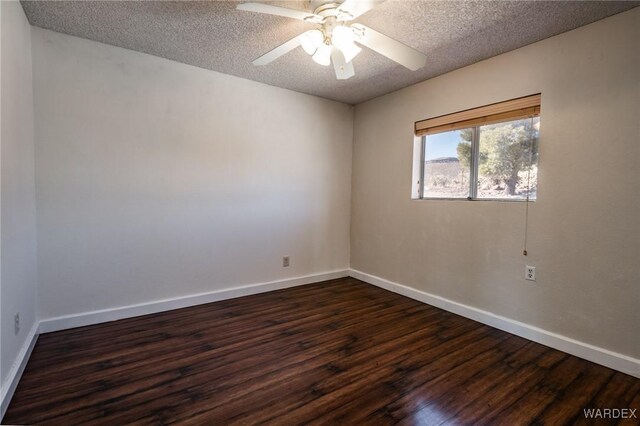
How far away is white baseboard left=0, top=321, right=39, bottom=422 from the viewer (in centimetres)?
153

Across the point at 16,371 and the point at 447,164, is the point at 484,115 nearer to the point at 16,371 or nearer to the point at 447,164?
the point at 447,164

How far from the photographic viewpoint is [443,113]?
10.00 feet

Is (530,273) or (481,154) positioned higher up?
(481,154)

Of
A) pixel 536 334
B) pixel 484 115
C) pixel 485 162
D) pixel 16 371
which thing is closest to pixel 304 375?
pixel 16 371

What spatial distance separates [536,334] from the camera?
238 centimetres

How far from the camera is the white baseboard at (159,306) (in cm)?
245

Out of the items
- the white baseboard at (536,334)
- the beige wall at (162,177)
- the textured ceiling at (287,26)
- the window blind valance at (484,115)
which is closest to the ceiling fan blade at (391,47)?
the textured ceiling at (287,26)

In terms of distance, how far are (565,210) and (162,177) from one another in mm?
3376

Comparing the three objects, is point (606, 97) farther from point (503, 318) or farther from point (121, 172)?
point (121, 172)

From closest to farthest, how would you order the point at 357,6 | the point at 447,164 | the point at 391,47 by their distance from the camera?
the point at 357,6
the point at 391,47
the point at 447,164

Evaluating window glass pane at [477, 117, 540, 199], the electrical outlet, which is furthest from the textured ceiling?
the electrical outlet

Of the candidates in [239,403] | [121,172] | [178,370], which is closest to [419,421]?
[239,403]

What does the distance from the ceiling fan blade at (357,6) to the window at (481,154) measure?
1.65 metres

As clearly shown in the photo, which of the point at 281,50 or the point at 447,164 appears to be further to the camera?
the point at 447,164
